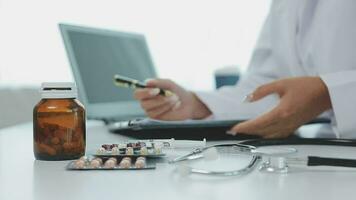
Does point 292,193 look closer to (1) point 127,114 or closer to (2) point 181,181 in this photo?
(2) point 181,181

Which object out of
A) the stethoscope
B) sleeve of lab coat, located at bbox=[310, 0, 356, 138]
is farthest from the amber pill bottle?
sleeve of lab coat, located at bbox=[310, 0, 356, 138]

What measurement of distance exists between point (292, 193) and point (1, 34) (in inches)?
66.1

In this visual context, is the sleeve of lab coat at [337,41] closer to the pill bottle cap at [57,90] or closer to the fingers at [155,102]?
the fingers at [155,102]

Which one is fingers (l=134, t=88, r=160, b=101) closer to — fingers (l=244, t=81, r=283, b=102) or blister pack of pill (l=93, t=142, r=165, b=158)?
fingers (l=244, t=81, r=283, b=102)

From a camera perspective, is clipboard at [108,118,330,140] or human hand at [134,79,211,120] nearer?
clipboard at [108,118,330,140]

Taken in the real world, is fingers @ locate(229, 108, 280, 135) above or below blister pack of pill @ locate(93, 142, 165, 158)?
above

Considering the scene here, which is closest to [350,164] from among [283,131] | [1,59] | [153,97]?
[283,131]

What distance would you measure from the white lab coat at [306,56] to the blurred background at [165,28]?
833 mm

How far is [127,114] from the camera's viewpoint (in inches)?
58.4

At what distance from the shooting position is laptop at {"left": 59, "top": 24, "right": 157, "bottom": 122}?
1296 millimetres

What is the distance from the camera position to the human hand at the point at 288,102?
32.5 inches

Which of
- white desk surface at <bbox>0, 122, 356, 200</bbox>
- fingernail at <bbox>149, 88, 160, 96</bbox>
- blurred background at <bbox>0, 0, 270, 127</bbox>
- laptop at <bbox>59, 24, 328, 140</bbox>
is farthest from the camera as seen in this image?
blurred background at <bbox>0, 0, 270, 127</bbox>

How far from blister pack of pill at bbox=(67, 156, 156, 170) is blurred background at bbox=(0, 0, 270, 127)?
4.83 feet

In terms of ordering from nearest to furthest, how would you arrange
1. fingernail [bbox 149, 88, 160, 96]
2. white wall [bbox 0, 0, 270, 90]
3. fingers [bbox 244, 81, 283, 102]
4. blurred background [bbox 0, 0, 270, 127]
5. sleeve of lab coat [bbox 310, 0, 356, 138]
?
fingers [bbox 244, 81, 283, 102], sleeve of lab coat [bbox 310, 0, 356, 138], fingernail [bbox 149, 88, 160, 96], blurred background [bbox 0, 0, 270, 127], white wall [bbox 0, 0, 270, 90]
